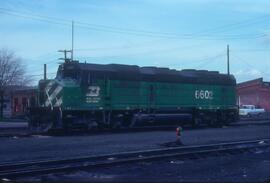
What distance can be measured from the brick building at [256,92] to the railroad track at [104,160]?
196ft

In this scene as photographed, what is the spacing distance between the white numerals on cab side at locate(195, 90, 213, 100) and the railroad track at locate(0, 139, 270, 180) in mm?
12980

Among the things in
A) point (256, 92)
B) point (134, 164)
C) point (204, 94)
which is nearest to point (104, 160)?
point (134, 164)

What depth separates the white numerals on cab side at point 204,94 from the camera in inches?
1281

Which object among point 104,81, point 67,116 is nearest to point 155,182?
point 67,116

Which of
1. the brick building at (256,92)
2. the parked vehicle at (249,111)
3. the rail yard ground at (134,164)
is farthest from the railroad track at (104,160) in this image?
the brick building at (256,92)

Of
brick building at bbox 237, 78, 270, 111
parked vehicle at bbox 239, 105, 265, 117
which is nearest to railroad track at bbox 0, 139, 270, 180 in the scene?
parked vehicle at bbox 239, 105, 265, 117

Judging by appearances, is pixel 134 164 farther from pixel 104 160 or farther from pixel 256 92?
pixel 256 92

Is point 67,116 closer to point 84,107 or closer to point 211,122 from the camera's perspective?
point 84,107

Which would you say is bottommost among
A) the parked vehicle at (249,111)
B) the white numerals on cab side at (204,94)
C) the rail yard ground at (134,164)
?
the rail yard ground at (134,164)

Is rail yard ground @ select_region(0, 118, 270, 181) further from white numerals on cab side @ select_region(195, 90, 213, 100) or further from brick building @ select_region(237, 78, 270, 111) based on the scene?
brick building @ select_region(237, 78, 270, 111)

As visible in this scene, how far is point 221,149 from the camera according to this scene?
1755cm

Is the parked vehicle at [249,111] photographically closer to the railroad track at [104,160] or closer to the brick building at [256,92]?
the brick building at [256,92]

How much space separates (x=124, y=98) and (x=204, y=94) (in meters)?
7.15

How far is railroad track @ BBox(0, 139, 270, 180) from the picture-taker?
1213 cm
